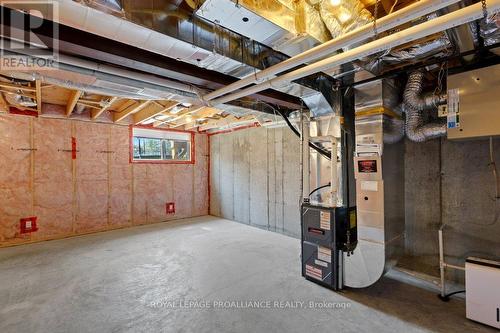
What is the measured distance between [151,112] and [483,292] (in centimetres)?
475

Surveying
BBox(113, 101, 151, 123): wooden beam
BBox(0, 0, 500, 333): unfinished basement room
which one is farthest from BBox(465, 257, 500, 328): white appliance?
BBox(113, 101, 151, 123): wooden beam

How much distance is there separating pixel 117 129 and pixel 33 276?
10.1 ft

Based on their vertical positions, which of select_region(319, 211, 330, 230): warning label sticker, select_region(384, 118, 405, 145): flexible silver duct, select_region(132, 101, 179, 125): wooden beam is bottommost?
select_region(319, 211, 330, 230): warning label sticker

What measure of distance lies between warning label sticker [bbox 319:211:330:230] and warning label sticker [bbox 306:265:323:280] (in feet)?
Result: 1.57

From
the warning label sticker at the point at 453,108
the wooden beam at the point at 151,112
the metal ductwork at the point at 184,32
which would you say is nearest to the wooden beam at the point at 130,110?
the wooden beam at the point at 151,112

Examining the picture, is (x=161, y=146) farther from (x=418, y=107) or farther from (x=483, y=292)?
(x=483, y=292)

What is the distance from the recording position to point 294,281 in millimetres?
2674

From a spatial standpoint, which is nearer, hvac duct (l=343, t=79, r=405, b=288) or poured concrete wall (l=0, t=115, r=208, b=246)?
hvac duct (l=343, t=79, r=405, b=288)

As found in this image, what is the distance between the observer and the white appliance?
186 cm

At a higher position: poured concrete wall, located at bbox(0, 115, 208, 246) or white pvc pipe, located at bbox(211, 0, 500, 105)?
white pvc pipe, located at bbox(211, 0, 500, 105)

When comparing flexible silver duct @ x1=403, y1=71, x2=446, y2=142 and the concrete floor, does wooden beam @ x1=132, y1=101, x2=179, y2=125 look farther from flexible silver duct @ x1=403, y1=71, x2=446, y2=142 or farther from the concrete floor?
flexible silver duct @ x1=403, y1=71, x2=446, y2=142

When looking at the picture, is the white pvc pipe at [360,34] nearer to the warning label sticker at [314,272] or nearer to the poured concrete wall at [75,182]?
the warning label sticker at [314,272]

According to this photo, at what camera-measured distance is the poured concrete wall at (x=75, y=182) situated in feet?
13.2

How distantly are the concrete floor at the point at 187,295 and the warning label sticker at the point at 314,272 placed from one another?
0.30ft
